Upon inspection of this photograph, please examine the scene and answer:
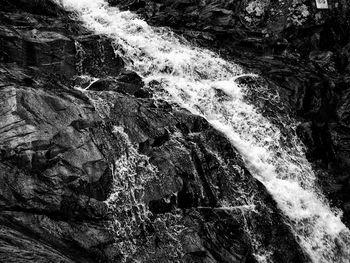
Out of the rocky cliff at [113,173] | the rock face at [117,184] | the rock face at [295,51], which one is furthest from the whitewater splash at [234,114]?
the rock face at [295,51]

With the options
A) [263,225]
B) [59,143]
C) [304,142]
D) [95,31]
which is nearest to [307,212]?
[263,225]

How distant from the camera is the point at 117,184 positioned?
989 centimetres

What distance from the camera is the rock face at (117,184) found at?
28.6 ft

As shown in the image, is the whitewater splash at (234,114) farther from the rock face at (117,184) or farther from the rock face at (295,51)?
the rock face at (295,51)

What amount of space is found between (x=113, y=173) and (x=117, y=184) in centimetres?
31

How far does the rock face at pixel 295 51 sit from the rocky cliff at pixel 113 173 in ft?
0.60

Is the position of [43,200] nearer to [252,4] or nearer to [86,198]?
[86,198]

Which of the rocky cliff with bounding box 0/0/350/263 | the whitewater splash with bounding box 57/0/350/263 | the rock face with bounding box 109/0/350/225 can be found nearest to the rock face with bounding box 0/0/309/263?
the rocky cliff with bounding box 0/0/350/263

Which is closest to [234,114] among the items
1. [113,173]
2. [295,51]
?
[113,173]

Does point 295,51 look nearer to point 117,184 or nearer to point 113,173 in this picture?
point 113,173

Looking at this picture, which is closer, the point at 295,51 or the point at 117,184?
the point at 117,184

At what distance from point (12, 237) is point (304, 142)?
10.5m

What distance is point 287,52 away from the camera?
18219 mm

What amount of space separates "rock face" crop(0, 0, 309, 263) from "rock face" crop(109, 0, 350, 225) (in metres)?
4.13
